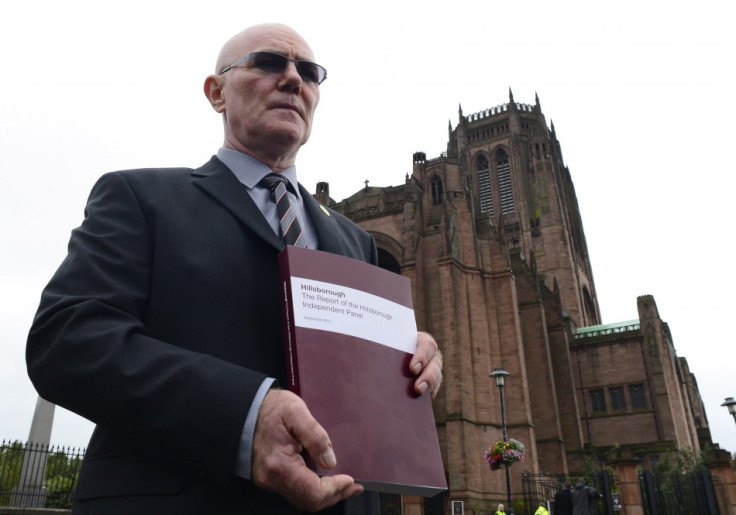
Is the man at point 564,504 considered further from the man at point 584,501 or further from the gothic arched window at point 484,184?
the gothic arched window at point 484,184

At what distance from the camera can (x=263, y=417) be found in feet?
3.47

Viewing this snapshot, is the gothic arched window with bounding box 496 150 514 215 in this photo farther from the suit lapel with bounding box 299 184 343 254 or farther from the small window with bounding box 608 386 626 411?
the suit lapel with bounding box 299 184 343 254

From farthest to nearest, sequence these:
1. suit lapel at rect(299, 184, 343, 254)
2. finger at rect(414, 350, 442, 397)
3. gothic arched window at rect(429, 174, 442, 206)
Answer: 1. gothic arched window at rect(429, 174, 442, 206)
2. suit lapel at rect(299, 184, 343, 254)
3. finger at rect(414, 350, 442, 397)

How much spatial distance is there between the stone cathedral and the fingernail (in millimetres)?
22842

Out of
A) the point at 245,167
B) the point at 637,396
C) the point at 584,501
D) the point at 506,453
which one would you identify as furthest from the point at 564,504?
the point at 637,396

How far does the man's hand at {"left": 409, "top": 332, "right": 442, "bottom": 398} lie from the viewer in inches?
53.0

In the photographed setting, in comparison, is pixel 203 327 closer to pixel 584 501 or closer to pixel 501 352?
pixel 584 501

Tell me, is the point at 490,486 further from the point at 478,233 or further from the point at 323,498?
the point at 323,498

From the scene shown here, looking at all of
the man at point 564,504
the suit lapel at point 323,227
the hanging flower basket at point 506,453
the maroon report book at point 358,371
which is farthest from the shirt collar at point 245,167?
the hanging flower basket at point 506,453

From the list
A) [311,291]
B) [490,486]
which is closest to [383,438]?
[311,291]

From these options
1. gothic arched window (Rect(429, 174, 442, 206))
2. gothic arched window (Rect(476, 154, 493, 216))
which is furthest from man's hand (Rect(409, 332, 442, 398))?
gothic arched window (Rect(476, 154, 493, 216))

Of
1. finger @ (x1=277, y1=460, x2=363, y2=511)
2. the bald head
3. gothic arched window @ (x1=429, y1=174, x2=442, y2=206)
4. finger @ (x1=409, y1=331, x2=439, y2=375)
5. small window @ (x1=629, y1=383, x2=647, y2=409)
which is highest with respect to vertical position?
gothic arched window @ (x1=429, y1=174, x2=442, y2=206)

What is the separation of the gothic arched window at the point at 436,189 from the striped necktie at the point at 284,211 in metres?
28.2

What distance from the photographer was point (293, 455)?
40.2 inches
